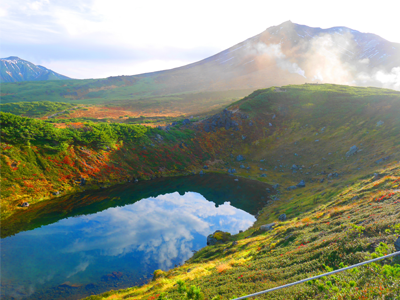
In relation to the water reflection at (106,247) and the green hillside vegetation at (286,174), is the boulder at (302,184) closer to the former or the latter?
the green hillside vegetation at (286,174)

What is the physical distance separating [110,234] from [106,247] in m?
3.44

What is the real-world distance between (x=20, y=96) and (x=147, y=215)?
237216 millimetres

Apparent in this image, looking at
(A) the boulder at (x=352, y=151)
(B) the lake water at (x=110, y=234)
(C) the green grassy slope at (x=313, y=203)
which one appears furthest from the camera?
(A) the boulder at (x=352, y=151)

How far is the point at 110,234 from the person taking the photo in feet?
99.5

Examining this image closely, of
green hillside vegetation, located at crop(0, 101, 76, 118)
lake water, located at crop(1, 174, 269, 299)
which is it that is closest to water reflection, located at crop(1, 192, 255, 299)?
lake water, located at crop(1, 174, 269, 299)

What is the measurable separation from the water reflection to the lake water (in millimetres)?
93

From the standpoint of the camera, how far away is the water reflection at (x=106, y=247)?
809 inches

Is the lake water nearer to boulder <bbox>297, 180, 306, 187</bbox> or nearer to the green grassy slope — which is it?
the green grassy slope

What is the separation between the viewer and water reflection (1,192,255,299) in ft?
67.4

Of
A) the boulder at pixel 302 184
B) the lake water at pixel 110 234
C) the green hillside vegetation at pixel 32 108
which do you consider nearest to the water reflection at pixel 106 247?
the lake water at pixel 110 234

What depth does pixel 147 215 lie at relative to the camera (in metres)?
37.6

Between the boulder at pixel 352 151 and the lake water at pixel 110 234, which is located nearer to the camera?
the lake water at pixel 110 234

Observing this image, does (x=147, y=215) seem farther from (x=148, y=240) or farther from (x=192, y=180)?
(x=192, y=180)

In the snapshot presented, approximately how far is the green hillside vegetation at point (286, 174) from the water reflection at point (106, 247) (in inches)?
123
